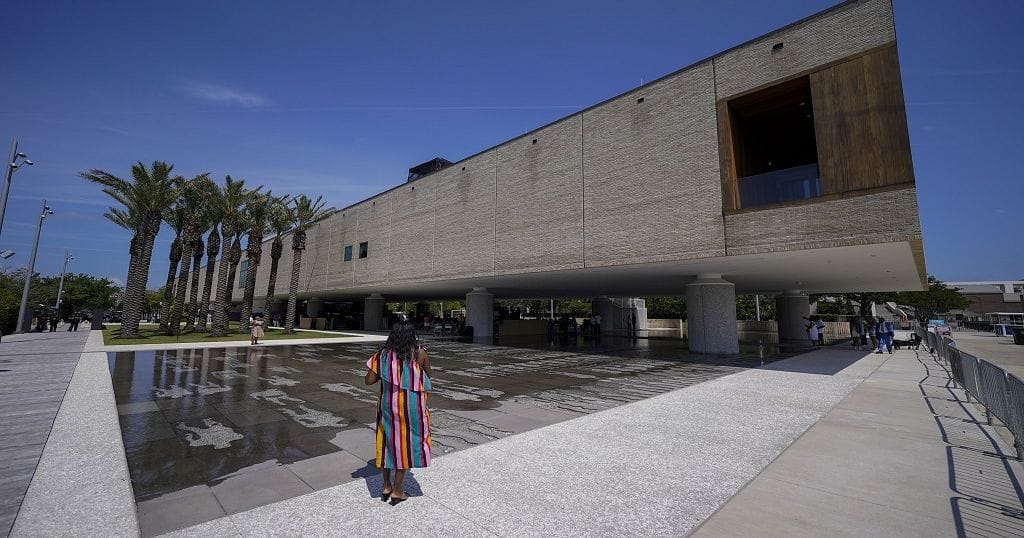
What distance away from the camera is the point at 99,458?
5.02m

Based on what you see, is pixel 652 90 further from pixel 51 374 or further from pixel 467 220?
pixel 51 374

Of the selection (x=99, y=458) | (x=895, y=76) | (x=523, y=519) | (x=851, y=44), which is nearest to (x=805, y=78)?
(x=851, y=44)

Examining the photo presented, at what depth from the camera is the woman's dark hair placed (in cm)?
409

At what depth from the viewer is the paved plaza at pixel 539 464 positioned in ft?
11.8

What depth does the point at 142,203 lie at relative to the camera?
→ 87.6 feet

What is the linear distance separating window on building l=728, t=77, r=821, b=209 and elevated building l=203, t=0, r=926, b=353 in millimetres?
58

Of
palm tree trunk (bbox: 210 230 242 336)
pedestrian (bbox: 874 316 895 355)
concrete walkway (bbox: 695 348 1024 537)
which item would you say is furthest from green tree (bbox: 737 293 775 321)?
palm tree trunk (bbox: 210 230 242 336)

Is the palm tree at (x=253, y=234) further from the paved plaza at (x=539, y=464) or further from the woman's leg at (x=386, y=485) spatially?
the woman's leg at (x=386, y=485)

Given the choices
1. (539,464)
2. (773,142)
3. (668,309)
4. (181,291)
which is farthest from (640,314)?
(539,464)

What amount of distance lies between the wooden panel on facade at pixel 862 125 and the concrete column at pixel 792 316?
68.6ft

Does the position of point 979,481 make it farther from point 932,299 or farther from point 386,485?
point 932,299

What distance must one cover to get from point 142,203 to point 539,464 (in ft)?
108

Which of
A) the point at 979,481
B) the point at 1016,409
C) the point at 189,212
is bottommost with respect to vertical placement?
the point at 979,481

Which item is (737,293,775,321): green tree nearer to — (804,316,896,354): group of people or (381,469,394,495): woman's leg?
(804,316,896,354): group of people
